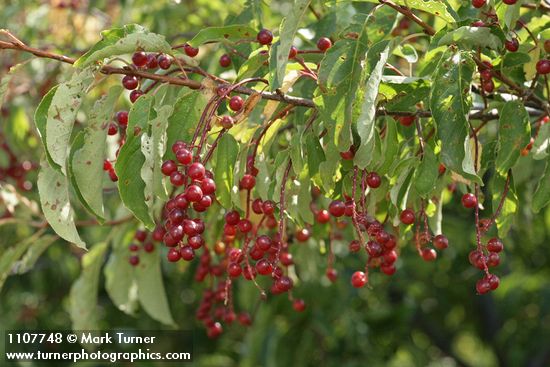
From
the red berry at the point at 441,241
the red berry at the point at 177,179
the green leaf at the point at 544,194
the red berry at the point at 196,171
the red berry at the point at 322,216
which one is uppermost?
the red berry at the point at 196,171

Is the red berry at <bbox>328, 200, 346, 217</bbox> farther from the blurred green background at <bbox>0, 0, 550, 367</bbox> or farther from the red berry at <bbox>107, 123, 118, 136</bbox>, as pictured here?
the blurred green background at <bbox>0, 0, 550, 367</bbox>

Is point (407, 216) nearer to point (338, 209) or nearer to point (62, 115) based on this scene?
point (338, 209)

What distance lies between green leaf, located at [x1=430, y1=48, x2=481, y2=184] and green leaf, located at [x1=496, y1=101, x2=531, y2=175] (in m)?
0.14

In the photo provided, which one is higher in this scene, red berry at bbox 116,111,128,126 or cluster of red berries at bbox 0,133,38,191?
red berry at bbox 116,111,128,126

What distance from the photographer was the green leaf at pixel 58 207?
63.9 inches

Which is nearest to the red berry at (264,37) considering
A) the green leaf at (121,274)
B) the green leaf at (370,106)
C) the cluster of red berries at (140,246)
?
the green leaf at (370,106)

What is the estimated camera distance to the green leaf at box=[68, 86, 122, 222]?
167 cm

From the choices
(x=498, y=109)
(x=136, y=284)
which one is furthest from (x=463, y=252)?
(x=498, y=109)

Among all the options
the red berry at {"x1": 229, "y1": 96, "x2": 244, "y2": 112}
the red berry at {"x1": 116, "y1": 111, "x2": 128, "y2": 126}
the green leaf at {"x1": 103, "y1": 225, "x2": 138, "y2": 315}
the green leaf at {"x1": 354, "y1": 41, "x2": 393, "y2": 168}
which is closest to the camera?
the green leaf at {"x1": 354, "y1": 41, "x2": 393, "y2": 168}

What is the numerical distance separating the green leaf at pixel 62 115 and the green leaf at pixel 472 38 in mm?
712

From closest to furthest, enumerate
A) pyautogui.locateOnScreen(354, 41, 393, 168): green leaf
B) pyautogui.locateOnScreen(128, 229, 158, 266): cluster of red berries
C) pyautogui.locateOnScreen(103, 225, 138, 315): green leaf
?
1. pyautogui.locateOnScreen(354, 41, 393, 168): green leaf
2. pyautogui.locateOnScreen(128, 229, 158, 266): cluster of red berries
3. pyautogui.locateOnScreen(103, 225, 138, 315): green leaf

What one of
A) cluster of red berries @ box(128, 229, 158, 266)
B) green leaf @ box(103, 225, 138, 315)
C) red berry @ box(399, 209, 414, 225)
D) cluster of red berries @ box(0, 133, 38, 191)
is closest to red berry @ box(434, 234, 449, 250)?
red berry @ box(399, 209, 414, 225)

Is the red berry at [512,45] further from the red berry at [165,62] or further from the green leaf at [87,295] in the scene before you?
the green leaf at [87,295]

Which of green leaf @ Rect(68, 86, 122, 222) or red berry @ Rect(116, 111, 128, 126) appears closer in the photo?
green leaf @ Rect(68, 86, 122, 222)
